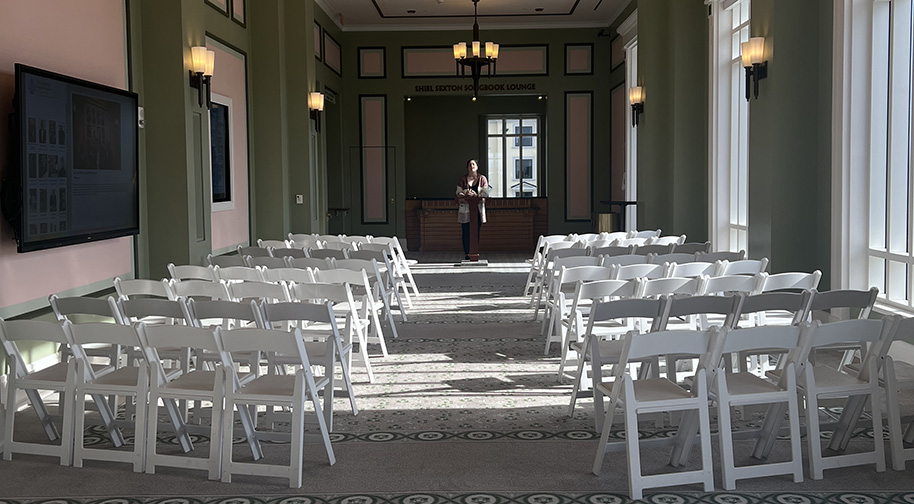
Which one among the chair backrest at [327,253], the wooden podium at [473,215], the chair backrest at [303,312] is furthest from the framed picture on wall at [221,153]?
the chair backrest at [303,312]

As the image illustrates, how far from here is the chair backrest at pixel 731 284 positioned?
18.6 feet

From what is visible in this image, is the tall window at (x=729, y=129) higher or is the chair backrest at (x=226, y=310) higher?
the tall window at (x=729, y=129)

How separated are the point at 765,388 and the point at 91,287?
501cm

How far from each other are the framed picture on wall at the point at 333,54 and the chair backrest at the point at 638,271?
9.73 meters

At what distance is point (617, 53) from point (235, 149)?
801 cm

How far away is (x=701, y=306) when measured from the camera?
15.2 ft

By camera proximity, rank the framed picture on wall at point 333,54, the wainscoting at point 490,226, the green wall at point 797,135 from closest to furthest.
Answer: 1. the green wall at point 797,135
2. the framed picture on wall at point 333,54
3. the wainscoting at point 490,226

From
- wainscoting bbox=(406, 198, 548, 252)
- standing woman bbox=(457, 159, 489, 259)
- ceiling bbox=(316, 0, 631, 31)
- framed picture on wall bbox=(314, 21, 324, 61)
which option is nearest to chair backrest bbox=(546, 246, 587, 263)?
standing woman bbox=(457, 159, 489, 259)

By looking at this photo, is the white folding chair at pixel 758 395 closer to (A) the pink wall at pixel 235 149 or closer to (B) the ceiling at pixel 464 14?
(A) the pink wall at pixel 235 149

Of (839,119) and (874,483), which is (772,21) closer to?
(839,119)

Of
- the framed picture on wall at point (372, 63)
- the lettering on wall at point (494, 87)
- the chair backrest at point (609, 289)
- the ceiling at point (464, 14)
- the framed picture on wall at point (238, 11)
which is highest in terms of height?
the ceiling at point (464, 14)

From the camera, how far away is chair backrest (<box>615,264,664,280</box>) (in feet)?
20.8

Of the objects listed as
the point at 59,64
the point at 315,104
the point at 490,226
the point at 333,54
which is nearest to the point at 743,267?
the point at 59,64

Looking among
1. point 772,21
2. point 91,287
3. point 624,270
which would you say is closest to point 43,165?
point 91,287
